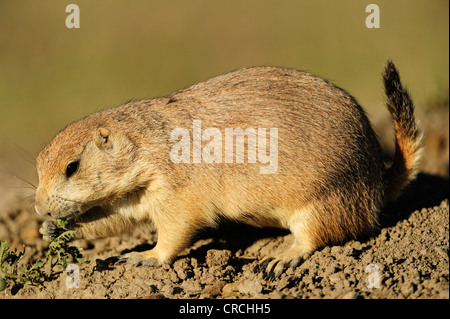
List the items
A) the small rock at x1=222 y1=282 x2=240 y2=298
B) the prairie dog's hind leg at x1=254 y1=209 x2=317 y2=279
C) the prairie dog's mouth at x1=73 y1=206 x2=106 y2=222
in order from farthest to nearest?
the prairie dog's mouth at x1=73 y1=206 x2=106 y2=222 < the prairie dog's hind leg at x1=254 y1=209 x2=317 y2=279 < the small rock at x1=222 y1=282 x2=240 y2=298

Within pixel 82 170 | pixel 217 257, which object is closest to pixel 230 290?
pixel 217 257

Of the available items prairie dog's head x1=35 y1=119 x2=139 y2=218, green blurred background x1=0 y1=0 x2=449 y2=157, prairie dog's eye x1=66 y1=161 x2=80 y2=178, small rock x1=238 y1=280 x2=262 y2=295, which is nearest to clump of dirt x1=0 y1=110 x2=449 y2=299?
small rock x1=238 y1=280 x2=262 y2=295

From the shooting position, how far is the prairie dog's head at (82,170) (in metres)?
4.69

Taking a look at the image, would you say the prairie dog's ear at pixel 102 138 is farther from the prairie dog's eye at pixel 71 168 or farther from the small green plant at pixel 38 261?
the small green plant at pixel 38 261

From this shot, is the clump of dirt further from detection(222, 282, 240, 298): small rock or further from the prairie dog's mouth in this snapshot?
the prairie dog's mouth

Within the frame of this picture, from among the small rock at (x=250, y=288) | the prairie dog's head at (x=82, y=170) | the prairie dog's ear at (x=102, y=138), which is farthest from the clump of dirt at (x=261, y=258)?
the prairie dog's ear at (x=102, y=138)

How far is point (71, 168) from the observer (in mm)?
4789

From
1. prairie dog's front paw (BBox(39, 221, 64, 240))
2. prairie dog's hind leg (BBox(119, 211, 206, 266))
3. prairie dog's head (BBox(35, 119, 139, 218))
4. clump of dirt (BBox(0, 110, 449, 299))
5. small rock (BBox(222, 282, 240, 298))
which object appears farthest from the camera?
prairie dog's front paw (BBox(39, 221, 64, 240))

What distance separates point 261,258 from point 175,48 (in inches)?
423

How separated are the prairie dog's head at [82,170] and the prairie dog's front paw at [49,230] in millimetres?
477

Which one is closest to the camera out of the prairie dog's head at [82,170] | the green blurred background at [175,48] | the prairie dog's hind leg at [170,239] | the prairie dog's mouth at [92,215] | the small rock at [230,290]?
the small rock at [230,290]

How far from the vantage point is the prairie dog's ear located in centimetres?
491
